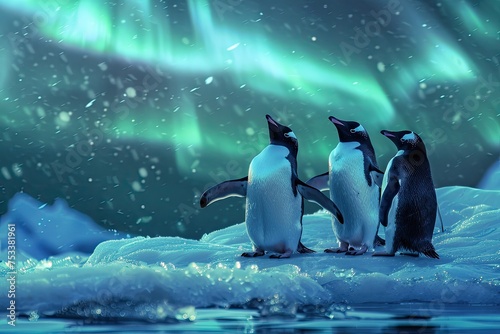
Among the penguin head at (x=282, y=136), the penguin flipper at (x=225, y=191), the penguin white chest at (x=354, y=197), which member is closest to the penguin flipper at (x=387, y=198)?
the penguin white chest at (x=354, y=197)

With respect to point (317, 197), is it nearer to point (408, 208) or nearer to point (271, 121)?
point (408, 208)

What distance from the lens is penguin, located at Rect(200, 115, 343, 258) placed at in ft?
24.4

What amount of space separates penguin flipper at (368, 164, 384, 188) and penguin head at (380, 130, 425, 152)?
0.39 meters

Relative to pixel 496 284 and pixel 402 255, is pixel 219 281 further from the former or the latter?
pixel 402 255

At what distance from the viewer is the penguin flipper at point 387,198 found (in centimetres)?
731

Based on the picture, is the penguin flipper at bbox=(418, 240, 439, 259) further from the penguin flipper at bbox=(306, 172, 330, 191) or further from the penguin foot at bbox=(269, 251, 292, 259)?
the penguin flipper at bbox=(306, 172, 330, 191)

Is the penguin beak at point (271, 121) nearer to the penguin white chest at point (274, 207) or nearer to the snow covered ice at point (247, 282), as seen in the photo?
the penguin white chest at point (274, 207)

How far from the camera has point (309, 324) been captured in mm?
3564

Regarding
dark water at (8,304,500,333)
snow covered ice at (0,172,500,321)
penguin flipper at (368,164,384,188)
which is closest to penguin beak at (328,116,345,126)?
penguin flipper at (368,164,384,188)

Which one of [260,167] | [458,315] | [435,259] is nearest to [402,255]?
[435,259]

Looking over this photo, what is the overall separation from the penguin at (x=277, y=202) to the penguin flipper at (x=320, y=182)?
85 cm

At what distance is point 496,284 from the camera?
5.62 m

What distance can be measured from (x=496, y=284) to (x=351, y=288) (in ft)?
3.79

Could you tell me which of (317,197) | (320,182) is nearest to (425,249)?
(317,197)
